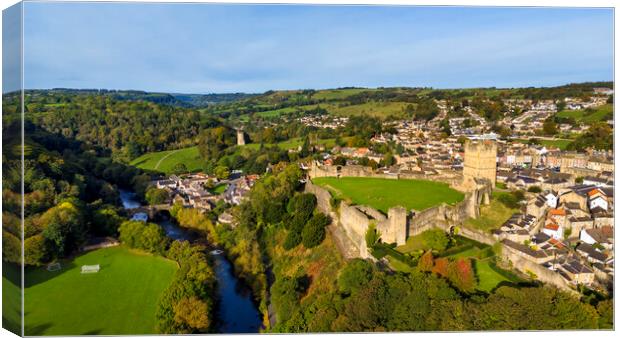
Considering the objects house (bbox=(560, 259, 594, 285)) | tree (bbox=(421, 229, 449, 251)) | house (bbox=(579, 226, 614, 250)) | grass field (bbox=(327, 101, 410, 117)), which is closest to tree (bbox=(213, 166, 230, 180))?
tree (bbox=(421, 229, 449, 251))

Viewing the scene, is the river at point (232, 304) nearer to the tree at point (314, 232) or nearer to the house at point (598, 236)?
the tree at point (314, 232)

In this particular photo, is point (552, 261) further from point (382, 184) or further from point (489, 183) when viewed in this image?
point (382, 184)

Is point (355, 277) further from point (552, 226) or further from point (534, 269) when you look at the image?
point (552, 226)

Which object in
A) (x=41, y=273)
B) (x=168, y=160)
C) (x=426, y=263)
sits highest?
(x=168, y=160)

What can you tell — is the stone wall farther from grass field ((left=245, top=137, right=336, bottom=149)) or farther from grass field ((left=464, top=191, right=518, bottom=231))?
grass field ((left=245, top=137, right=336, bottom=149))

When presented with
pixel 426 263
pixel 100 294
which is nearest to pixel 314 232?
pixel 426 263

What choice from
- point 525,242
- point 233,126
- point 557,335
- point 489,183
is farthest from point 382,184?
point 233,126
